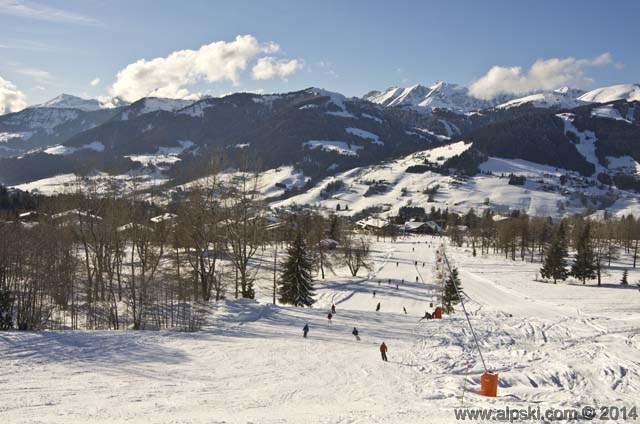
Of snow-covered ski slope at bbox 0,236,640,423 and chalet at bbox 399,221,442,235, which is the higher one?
chalet at bbox 399,221,442,235

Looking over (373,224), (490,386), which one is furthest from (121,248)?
(373,224)

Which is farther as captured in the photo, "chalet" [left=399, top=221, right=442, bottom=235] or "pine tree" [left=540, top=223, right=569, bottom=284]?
"chalet" [left=399, top=221, right=442, bottom=235]

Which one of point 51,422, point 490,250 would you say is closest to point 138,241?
point 51,422

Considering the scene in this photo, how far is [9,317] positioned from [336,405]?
22731 millimetres

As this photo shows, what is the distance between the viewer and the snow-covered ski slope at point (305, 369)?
15.1m

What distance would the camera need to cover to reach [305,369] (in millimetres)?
20453

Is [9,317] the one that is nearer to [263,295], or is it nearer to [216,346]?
[216,346]

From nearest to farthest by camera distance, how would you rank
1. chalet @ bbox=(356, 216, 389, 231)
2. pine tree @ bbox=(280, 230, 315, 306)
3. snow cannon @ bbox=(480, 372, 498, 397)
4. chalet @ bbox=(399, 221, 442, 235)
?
snow cannon @ bbox=(480, 372, 498, 397) → pine tree @ bbox=(280, 230, 315, 306) → chalet @ bbox=(356, 216, 389, 231) → chalet @ bbox=(399, 221, 442, 235)

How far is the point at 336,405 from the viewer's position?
643 inches

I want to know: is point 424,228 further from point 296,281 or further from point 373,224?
point 296,281

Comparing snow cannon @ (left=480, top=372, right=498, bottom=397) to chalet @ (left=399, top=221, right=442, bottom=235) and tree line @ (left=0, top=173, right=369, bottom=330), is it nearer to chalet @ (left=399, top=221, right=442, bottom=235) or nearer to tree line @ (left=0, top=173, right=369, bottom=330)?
tree line @ (left=0, top=173, right=369, bottom=330)

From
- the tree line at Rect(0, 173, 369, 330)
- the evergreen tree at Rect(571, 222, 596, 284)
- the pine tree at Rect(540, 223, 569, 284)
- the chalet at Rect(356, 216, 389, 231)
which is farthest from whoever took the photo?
the chalet at Rect(356, 216, 389, 231)

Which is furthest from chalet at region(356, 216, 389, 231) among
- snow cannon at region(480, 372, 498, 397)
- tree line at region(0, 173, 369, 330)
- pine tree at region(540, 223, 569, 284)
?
snow cannon at region(480, 372, 498, 397)

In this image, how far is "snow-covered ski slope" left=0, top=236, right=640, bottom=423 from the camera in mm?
15148
